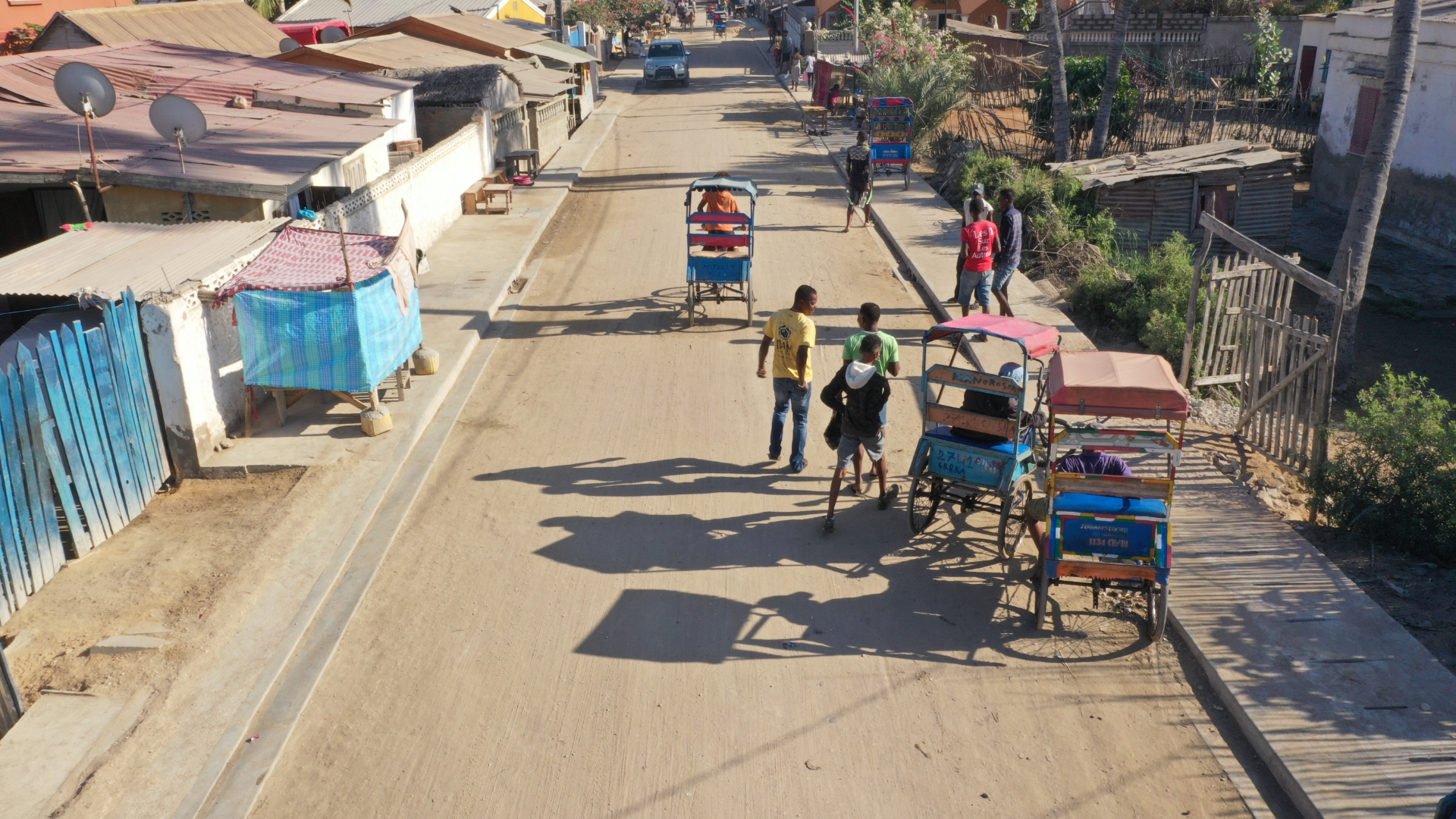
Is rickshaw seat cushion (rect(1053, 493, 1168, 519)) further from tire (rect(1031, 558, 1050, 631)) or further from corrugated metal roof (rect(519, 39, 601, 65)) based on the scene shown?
corrugated metal roof (rect(519, 39, 601, 65))

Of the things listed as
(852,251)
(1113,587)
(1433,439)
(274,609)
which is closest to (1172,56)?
(852,251)

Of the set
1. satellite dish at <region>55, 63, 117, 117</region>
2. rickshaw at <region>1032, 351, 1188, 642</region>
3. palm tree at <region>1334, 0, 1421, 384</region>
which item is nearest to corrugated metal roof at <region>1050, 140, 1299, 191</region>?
palm tree at <region>1334, 0, 1421, 384</region>

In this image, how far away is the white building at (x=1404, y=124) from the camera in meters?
19.1

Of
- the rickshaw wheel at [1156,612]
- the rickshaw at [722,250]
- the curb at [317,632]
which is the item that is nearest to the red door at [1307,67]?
the rickshaw at [722,250]

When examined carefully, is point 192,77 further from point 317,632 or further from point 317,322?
point 317,632

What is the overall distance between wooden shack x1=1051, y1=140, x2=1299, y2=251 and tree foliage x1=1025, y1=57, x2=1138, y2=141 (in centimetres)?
597

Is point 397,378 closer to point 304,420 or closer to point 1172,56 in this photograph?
point 304,420

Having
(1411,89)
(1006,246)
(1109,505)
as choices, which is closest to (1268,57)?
(1411,89)

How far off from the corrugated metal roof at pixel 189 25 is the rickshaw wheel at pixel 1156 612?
75.6 ft

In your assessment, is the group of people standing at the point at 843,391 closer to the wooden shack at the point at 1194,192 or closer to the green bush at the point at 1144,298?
the green bush at the point at 1144,298

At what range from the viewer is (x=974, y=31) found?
131 ft

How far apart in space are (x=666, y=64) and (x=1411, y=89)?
28.9 metres

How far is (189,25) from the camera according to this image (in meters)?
25.4

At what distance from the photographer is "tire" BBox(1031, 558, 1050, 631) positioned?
653cm
